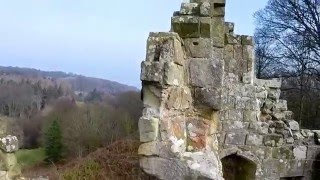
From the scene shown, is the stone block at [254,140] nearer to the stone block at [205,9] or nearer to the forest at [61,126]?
the forest at [61,126]

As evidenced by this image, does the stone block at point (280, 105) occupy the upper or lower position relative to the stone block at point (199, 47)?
lower

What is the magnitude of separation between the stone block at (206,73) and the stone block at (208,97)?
0.16ft

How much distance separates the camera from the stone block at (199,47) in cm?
444

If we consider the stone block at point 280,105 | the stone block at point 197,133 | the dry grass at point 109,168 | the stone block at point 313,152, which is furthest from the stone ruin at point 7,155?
Answer: the stone block at point 313,152

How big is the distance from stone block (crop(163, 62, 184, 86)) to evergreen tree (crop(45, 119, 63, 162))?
888 inches

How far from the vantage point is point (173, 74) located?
13.4 feet

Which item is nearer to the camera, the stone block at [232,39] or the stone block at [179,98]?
the stone block at [179,98]

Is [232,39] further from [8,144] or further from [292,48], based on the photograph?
[292,48]

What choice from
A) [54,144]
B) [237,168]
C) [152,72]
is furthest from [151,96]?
[54,144]

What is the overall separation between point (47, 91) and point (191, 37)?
58.4m

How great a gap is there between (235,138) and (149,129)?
5.49 m

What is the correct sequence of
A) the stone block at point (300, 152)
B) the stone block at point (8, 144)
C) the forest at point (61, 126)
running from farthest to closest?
1. the forest at point (61, 126)
2. the stone block at point (300, 152)
3. the stone block at point (8, 144)

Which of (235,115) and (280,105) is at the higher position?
(280,105)

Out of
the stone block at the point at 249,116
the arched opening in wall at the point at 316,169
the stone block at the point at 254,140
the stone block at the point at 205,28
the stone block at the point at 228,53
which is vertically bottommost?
the arched opening in wall at the point at 316,169
